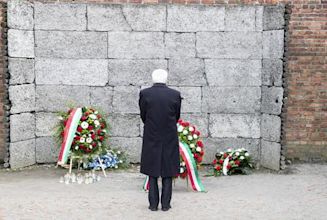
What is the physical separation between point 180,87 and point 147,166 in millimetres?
3010

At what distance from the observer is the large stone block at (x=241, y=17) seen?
30.3ft

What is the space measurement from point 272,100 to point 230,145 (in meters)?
1.07

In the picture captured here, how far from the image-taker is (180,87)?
368 inches

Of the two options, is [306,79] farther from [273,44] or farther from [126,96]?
[126,96]

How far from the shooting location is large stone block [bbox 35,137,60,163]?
9.35 metres

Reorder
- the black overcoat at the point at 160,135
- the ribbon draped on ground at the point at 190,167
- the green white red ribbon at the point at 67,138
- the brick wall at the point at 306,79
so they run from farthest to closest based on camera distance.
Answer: the brick wall at the point at 306,79
the green white red ribbon at the point at 67,138
the ribbon draped on ground at the point at 190,167
the black overcoat at the point at 160,135

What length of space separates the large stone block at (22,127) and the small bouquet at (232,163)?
3.15 meters

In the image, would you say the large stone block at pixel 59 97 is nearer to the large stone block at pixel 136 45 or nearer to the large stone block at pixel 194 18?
the large stone block at pixel 136 45

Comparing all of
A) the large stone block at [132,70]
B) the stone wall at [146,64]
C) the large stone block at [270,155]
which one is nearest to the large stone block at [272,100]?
the stone wall at [146,64]

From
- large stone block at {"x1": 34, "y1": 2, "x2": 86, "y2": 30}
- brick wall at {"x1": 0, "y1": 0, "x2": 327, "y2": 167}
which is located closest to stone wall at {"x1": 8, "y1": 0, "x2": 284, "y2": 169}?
large stone block at {"x1": 34, "y1": 2, "x2": 86, "y2": 30}

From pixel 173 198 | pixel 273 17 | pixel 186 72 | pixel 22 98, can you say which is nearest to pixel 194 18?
pixel 186 72

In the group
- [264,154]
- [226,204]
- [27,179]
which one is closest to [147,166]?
[226,204]

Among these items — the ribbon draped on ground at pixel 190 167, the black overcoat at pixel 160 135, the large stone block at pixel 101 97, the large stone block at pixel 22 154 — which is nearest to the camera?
the black overcoat at pixel 160 135

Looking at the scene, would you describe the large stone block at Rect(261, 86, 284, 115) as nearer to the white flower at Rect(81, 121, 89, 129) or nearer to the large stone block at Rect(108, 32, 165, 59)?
the large stone block at Rect(108, 32, 165, 59)
